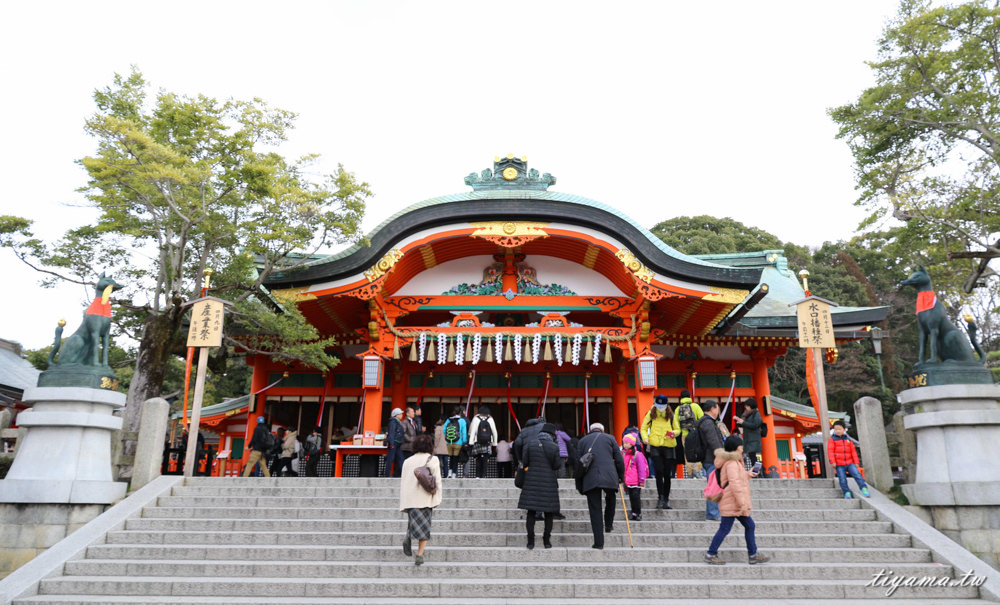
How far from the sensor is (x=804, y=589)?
20.8 ft

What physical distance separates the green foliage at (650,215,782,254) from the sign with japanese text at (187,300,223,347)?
87.5ft

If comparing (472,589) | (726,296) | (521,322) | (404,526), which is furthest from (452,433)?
(726,296)

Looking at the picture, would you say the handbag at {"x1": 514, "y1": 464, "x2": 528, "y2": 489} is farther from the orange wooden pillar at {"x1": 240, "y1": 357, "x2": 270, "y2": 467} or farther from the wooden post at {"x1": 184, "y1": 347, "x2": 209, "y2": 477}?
the orange wooden pillar at {"x1": 240, "y1": 357, "x2": 270, "y2": 467}

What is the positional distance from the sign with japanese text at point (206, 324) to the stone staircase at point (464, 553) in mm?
2529

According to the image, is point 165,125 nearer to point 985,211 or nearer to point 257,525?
point 257,525

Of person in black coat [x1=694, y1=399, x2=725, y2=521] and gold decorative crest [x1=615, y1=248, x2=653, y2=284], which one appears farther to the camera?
gold decorative crest [x1=615, y1=248, x2=653, y2=284]

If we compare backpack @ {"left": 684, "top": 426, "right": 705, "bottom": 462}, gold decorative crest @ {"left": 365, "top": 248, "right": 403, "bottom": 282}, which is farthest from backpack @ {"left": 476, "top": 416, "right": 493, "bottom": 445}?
backpack @ {"left": 684, "top": 426, "right": 705, "bottom": 462}

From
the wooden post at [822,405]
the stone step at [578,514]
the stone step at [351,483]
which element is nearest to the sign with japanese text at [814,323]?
the wooden post at [822,405]

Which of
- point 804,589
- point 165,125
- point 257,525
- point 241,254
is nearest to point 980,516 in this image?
point 804,589

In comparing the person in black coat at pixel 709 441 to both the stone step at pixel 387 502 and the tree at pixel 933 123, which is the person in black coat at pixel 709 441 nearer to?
the stone step at pixel 387 502

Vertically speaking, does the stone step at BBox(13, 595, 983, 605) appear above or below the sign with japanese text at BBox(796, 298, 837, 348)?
below

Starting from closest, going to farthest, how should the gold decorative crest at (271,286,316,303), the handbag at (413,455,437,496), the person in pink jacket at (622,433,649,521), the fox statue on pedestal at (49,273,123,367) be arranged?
the handbag at (413,455,437,496), the person in pink jacket at (622,433,649,521), the fox statue on pedestal at (49,273,123,367), the gold decorative crest at (271,286,316,303)

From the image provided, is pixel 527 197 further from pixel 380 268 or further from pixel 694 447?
pixel 694 447

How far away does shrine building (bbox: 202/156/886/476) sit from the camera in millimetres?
13609
